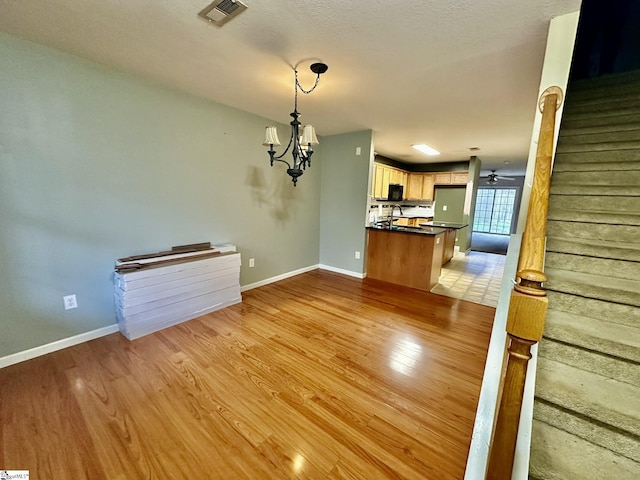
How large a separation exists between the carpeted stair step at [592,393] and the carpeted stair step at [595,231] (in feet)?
3.22

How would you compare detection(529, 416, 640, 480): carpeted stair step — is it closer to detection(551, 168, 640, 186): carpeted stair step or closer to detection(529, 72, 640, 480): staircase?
detection(529, 72, 640, 480): staircase

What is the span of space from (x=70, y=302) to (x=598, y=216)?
4.15 m

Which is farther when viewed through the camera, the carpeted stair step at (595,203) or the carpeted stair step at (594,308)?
the carpeted stair step at (595,203)

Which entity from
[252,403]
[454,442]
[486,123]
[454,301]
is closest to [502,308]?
[454,442]

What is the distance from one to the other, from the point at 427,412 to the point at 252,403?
43.2 inches

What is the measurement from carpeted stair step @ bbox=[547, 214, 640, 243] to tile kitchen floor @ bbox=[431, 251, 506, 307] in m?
1.71

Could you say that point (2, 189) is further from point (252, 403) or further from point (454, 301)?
point (454, 301)

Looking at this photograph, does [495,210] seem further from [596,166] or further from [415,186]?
[596,166]

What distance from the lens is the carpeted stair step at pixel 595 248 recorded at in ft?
4.89

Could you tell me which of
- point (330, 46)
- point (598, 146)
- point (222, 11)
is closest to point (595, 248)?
point (598, 146)

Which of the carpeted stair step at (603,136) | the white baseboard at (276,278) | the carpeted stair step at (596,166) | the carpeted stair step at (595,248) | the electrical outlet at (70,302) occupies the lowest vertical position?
the white baseboard at (276,278)

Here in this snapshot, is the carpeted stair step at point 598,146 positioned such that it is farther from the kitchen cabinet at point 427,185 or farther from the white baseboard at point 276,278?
the kitchen cabinet at point 427,185

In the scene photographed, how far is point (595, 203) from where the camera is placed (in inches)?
74.9

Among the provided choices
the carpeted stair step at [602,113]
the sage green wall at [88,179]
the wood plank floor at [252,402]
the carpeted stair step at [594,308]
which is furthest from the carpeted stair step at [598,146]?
the sage green wall at [88,179]
